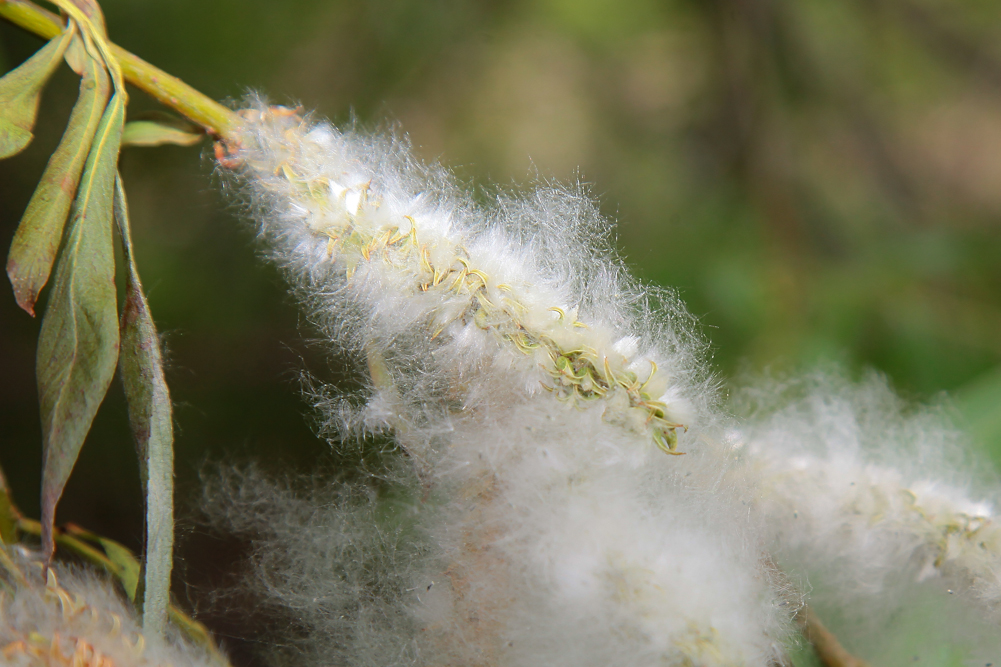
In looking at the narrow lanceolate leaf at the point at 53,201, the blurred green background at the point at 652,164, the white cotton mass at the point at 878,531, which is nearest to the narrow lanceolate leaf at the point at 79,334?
the narrow lanceolate leaf at the point at 53,201

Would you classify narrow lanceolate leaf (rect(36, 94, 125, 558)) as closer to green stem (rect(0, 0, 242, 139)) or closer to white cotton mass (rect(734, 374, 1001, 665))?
green stem (rect(0, 0, 242, 139))

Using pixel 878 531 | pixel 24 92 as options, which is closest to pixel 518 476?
pixel 878 531

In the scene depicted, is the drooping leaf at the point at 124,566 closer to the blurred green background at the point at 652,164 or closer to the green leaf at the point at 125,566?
the green leaf at the point at 125,566

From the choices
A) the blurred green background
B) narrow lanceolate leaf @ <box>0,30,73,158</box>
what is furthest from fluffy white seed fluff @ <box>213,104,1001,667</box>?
the blurred green background

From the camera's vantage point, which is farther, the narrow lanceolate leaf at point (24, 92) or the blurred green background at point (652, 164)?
the blurred green background at point (652, 164)

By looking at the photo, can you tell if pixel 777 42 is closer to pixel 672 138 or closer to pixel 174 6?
pixel 672 138

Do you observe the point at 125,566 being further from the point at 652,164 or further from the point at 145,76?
Answer: the point at 652,164
